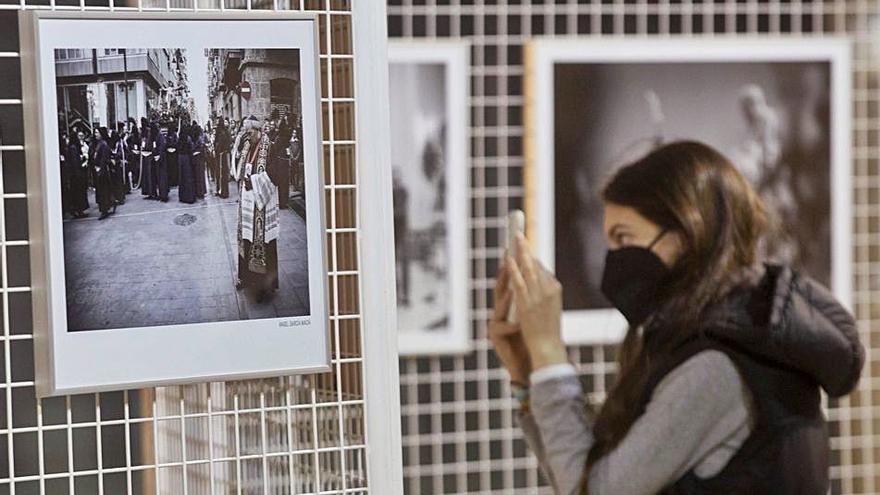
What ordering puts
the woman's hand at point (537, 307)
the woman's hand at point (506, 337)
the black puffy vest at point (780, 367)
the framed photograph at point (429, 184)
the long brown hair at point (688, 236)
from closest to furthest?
the black puffy vest at point (780, 367) → the long brown hair at point (688, 236) → the woman's hand at point (537, 307) → the woman's hand at point (506, 337) → the framed photograph at point (429, 184)

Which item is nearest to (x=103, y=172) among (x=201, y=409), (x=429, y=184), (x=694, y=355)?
(x=201, y=409)

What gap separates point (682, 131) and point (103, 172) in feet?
6.14

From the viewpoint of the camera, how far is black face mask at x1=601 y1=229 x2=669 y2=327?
1.80 m

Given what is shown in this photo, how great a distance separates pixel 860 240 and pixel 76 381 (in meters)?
2.24

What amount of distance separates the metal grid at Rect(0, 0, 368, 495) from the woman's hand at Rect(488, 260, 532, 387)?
984mm

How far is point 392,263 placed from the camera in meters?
1.05

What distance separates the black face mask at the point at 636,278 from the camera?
70.9 inches

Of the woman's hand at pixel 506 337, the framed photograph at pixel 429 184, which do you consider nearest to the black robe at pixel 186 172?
the woman's hand at pixel 506 337

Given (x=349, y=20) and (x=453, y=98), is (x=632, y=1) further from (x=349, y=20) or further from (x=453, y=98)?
(x=349, y=20)

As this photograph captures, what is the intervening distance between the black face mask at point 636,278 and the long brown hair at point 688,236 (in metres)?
0.02

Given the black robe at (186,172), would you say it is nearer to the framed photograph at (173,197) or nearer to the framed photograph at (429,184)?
the framed photograph at (173,197)

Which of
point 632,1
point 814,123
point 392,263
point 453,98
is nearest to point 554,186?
point 453,98

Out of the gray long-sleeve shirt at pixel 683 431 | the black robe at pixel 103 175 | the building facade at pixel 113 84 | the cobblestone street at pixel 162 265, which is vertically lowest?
the gray long-sleeve shirt at pixel 683 431

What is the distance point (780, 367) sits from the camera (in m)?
1.67
